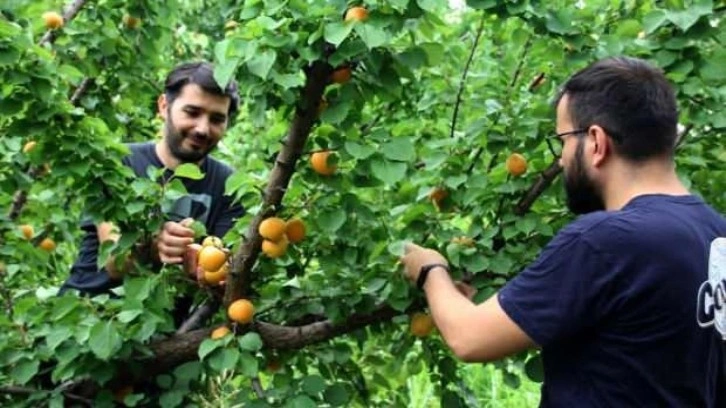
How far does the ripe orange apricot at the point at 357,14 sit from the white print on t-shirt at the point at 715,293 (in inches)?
30.2

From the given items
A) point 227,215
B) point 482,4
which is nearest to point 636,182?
point 482,4

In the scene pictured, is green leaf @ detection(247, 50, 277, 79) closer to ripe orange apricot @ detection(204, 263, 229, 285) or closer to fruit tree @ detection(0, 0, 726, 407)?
fruit tree @ detection(0, 0, 726, 407)

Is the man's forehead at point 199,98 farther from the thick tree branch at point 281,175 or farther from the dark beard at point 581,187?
the dark beard at point 581,187

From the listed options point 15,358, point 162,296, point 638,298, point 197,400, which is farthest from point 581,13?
point 15,358

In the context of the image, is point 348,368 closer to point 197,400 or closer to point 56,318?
point 197,400

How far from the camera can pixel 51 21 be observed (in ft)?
10.5

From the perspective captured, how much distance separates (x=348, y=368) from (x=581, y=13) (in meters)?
1.24

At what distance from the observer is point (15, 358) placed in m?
2.77

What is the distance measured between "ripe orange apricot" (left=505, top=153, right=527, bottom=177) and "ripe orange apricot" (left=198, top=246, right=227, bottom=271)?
70cm

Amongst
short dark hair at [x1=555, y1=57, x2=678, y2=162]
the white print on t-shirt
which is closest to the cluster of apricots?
short dark hair at [x1=555, y1=57, x2=678, y2=162]

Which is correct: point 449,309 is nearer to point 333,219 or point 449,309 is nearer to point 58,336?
point 333,219

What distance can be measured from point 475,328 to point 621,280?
0.94 feet

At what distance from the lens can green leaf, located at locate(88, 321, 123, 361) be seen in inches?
101

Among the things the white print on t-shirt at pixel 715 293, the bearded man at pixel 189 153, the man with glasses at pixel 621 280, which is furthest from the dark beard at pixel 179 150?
the white print on t-shirt at pixel 715 293
